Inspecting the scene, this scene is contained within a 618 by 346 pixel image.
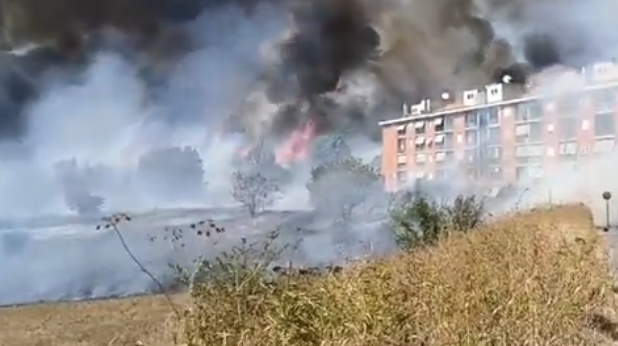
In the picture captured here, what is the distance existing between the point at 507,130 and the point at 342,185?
1.00m

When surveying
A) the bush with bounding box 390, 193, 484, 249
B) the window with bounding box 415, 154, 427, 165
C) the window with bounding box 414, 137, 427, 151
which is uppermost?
the window with bounding box 414, 137, 427, 151

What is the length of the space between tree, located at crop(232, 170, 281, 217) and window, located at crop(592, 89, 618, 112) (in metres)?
1.90

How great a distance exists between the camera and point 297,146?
4926 mm

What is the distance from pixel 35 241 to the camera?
4.59 metres

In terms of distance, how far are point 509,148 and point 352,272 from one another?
2213mm

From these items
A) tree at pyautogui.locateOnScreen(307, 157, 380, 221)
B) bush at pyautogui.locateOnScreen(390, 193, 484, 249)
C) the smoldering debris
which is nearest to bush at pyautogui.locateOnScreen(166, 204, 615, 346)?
bush at pyautogui.locateOnScreen(390, 193, 484, 249)

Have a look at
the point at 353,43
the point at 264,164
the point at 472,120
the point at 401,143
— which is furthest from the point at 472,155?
the point at 264,164

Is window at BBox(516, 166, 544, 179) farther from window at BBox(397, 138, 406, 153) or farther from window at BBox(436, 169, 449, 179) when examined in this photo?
window at BBox(397, 138, 406, 153)

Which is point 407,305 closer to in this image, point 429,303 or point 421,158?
point 429,303

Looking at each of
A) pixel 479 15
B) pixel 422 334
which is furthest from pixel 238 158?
pixel 422 334

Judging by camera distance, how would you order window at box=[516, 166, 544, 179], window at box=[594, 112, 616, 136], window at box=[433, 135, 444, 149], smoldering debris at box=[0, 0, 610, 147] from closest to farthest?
smoldering debris at box=[0, 0, 610, 147]
window at box=[594, 112, 616, 136]
window at box=[516, 166, 544, 179]
window at box=[433, 135, 444, 149]

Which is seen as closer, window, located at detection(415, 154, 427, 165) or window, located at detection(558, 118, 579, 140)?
window, located at detection(558, 118, 579, 140)

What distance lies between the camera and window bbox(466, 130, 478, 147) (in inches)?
196

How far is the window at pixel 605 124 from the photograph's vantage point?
484 cm
